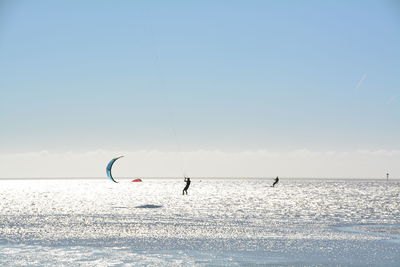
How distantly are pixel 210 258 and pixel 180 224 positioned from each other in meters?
10.7

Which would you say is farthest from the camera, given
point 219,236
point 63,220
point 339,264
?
point 63,220

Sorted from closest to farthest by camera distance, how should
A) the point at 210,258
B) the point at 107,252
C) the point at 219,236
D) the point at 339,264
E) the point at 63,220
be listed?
1. the point at 339,264
2. the point at 210,258
3. the point at 107,252
4. the point at 219,236
5. the point at 63,220

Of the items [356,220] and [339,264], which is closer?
[339,264]

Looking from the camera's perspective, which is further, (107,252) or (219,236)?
(219,236)

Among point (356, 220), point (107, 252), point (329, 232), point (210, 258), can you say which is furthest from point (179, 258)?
point (356, 220)

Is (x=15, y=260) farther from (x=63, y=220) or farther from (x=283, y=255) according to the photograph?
(x=63, y=220)

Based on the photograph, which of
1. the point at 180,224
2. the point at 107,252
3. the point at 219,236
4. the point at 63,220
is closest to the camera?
the point at 107,252

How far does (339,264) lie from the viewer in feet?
51.8

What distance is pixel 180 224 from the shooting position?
2742 cm

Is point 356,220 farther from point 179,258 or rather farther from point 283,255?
point 179,258

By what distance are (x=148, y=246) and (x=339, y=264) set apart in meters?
7.33

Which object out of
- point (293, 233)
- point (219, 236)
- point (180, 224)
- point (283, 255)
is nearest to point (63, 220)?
point (180, 224)

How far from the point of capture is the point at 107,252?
17953 millimetres

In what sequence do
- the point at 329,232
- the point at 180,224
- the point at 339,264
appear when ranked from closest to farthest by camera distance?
1. the point at 339,264
2. the point at 329,232
3. the point at 180,224
